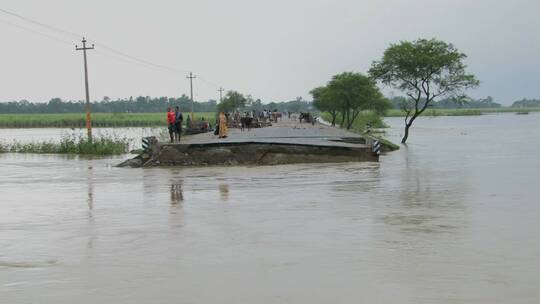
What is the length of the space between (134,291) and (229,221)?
16.3 feet

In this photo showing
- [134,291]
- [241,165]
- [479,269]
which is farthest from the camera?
[241,165]

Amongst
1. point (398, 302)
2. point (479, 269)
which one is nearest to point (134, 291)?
point (398, 302)

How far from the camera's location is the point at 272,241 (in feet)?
34.2

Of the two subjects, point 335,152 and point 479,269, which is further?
point 335,152

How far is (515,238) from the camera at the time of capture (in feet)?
34.7

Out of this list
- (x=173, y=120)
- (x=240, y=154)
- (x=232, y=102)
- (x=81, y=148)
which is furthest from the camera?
(x=232, y=102)

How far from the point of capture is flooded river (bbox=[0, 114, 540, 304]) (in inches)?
299

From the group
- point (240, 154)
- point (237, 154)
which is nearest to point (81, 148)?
point (237, 154)

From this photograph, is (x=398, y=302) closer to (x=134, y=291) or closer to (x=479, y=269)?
(x=479, y=269)

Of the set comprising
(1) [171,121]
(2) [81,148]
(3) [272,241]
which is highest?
(1) [171,121]

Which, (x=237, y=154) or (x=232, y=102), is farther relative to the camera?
(x=232, y=102)

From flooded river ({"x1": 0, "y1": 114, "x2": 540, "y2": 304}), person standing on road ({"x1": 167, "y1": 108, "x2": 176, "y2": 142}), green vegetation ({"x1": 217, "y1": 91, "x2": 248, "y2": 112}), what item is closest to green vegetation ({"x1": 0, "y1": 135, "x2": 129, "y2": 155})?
person standing on road ({"x1": 167, "y1": 108, "x2": 176, "y2": 142})

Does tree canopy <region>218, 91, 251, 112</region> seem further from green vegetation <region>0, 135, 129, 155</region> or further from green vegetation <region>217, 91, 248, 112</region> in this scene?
green vegetation <region>0, 135, 129, 155</region>

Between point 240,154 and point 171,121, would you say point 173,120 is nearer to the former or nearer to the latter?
point 171,121
